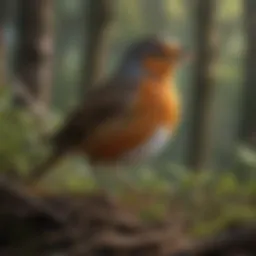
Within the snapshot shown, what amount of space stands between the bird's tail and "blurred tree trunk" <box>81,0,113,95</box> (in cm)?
40

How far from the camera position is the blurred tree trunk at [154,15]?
66.1 inches

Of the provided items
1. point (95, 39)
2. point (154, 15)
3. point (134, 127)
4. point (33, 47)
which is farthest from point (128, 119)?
point (154, 15)

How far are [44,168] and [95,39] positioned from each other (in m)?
0.47

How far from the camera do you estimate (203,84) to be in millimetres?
1459

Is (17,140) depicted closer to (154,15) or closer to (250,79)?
(250,79)

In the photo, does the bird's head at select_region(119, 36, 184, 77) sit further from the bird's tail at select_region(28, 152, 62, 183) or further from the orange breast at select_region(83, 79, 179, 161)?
the bird's tail at select_region(28, 152, 62, 183)

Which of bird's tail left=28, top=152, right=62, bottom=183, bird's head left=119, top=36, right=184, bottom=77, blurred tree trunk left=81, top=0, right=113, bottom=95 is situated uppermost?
blurred tree trunk left=81, top=0, right=113, bottom=95

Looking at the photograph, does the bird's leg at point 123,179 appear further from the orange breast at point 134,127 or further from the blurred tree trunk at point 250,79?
the blurred tree trunk at point 250,79

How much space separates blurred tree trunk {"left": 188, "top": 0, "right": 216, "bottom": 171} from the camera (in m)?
1.45

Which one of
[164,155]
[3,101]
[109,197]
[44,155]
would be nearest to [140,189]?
[109,197]

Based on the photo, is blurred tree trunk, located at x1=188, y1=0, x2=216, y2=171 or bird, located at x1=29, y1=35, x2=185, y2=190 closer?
bird, located at x1=29, y1=35, x2=185, y2=190

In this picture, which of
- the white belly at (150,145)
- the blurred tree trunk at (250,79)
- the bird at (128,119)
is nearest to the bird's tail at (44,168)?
the bird at (128,119)

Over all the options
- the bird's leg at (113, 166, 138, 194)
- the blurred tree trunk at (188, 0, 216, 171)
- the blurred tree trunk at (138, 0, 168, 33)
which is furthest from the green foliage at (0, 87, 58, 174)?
the blurred tree trunk at (138, 0, 168, 33)

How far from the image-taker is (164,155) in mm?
1632
